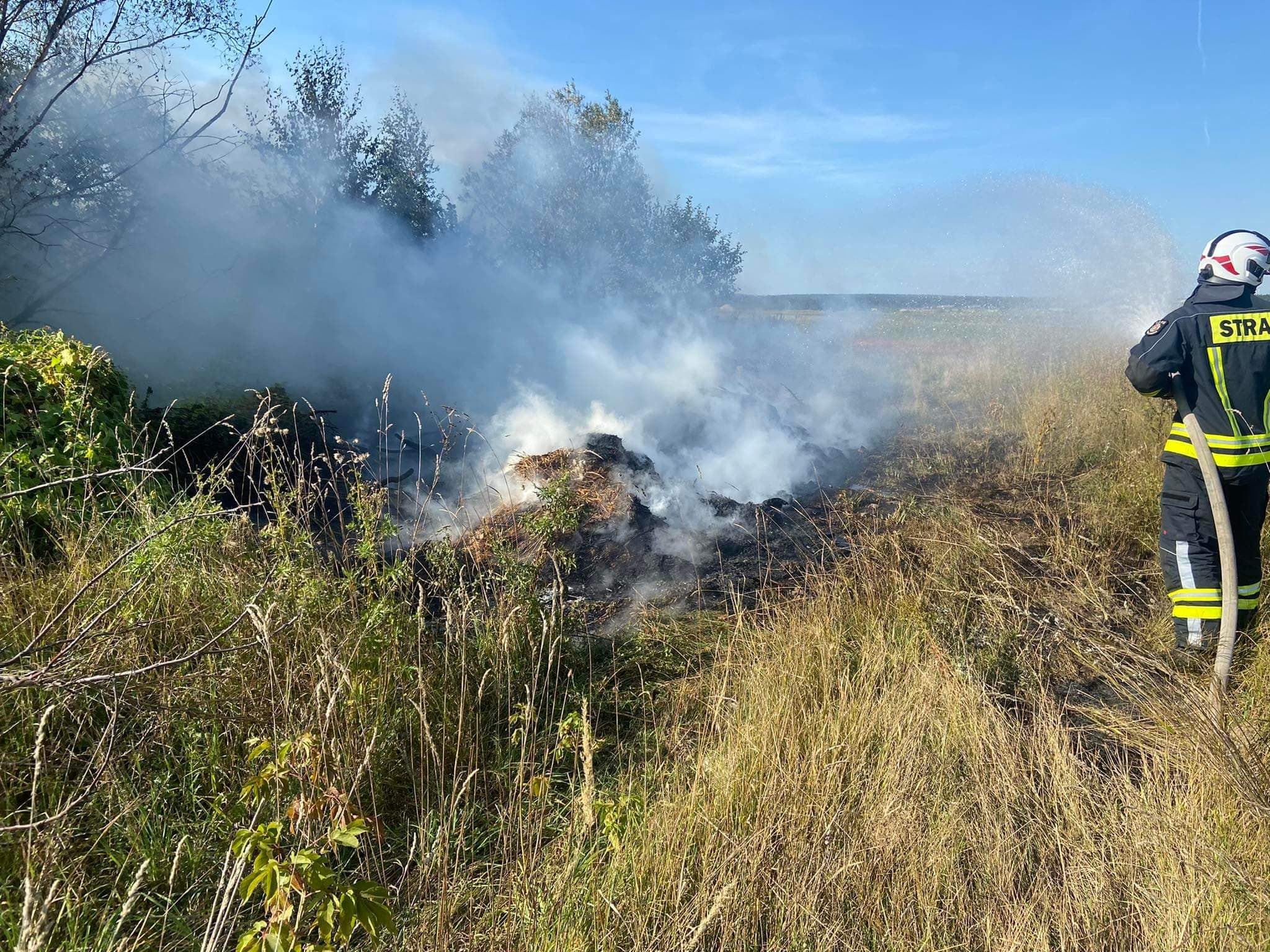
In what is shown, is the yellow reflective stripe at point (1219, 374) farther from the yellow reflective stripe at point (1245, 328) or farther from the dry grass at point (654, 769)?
the dry grass at point (654, 769)

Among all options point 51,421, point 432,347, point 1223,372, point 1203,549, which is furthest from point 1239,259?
point 432,347

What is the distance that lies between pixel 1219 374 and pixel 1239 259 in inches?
25.7

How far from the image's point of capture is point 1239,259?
401 centimetres

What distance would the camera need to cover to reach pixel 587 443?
7.29m

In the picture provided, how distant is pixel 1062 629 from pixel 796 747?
2057mm

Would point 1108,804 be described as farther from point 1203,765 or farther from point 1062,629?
point 1062,629

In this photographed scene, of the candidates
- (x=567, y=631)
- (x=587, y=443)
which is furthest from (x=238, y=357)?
(x=567, y=631)

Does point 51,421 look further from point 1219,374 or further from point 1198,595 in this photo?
point 1219,374

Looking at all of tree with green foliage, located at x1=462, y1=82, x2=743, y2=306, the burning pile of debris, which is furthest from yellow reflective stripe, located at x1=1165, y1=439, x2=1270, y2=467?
tree with green foliage, located at x1=462, y1=82, x2=743, y2=306

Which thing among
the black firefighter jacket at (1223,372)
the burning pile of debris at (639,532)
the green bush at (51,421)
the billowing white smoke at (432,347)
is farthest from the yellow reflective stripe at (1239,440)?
the green bush at (51,421)

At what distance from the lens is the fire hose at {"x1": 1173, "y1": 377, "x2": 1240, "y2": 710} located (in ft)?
11.6

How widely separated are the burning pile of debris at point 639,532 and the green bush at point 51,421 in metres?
2.15

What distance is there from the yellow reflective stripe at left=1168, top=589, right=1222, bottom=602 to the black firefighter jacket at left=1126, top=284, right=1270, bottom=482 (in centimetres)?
61

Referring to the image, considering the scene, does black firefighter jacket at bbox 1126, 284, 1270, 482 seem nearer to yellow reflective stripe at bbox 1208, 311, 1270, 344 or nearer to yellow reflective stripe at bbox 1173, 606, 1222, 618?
yellow reflective stripe at bbox 1208, 311, 1270, 344
